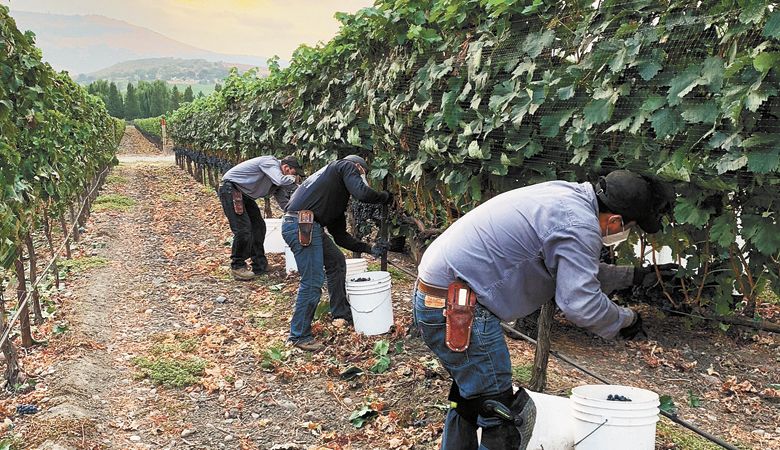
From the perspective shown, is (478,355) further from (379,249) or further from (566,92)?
(379,249)

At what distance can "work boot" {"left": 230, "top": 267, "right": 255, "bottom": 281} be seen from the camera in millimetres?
8375

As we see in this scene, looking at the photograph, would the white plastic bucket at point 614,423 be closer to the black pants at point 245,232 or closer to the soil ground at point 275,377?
the soil ground at point 275,377

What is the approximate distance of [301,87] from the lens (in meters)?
9.23

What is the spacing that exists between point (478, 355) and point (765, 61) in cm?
178

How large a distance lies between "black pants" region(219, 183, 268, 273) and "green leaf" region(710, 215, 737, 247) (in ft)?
19.7

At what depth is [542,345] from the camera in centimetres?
385

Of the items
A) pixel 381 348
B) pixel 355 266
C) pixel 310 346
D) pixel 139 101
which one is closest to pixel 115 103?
pixel 139 101

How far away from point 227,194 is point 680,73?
A: 20.3 ft

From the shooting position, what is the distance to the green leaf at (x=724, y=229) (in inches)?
139

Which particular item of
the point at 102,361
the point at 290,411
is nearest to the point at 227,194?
the point at 102,361

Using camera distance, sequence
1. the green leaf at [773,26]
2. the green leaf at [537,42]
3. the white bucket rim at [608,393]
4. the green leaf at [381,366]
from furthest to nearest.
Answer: the green leaf at [381,366]
the green leaf at [537,42]
the white bucket rim at [608,393]
the green leaf at [773,26]

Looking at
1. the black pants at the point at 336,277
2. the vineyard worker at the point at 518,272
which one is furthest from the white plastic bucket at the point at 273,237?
the vineyard worker at the point at 518,272

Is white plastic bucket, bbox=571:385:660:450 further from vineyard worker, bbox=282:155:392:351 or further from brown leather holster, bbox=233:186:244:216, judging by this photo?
brown leather holster, bbox=233:186:244:216

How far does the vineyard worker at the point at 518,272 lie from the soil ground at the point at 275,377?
45.3 inches
